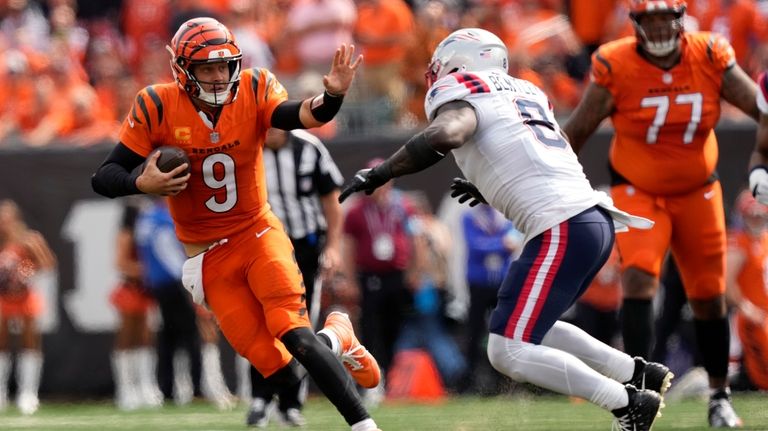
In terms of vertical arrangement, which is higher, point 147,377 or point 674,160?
point 674,160

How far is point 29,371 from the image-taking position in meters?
10.8

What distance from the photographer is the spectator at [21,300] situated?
35.6 feet

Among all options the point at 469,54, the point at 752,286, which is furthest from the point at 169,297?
the point at 469,54

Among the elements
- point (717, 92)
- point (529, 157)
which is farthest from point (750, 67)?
point (529, 157)

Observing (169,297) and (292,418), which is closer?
(292,418)

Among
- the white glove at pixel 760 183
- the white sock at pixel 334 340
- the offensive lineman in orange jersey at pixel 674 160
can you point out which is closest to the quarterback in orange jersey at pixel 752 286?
the offensive lineman in orange jersey at pixel 674 160

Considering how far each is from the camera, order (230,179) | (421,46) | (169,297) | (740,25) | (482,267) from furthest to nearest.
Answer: (421,46) < (740,25) < (169,297) < (482,267) < (230,179)

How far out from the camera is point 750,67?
1139cm

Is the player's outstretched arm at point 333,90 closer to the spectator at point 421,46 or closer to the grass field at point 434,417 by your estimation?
the grass field at point 434,417

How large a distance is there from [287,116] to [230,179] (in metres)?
0.41

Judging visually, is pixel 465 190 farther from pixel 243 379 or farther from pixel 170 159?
pixel 243 379

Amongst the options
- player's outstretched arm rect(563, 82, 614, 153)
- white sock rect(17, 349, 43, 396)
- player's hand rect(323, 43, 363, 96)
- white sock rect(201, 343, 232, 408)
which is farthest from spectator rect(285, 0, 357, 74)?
player's hand rect(323, 43, 363, 96)

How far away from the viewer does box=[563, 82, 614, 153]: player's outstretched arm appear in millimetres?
7062

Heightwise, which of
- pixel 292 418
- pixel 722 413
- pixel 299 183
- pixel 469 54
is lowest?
pixel 292 418
